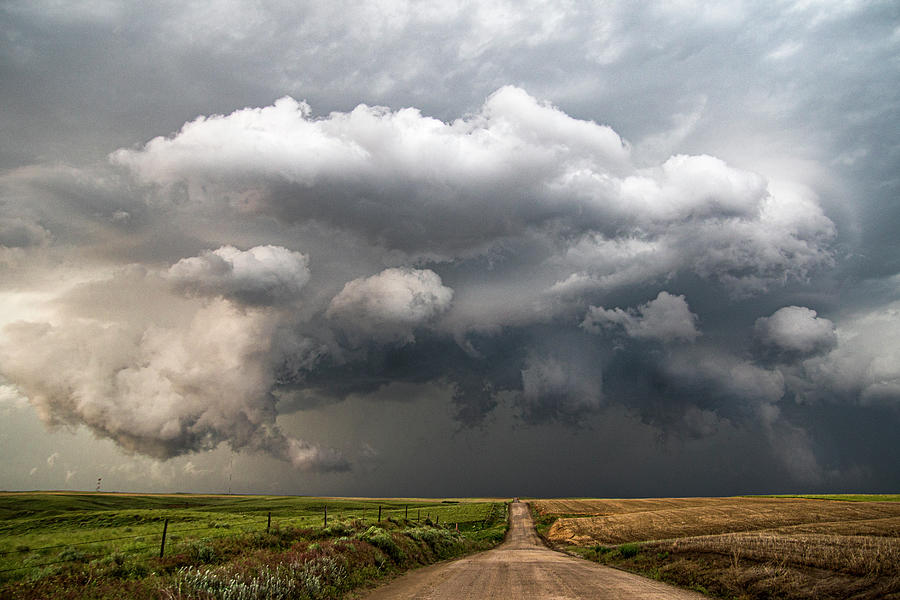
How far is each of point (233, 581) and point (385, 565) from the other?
11600mm

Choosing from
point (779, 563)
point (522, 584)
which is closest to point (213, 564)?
point (522, 584)

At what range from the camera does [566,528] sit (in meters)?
57.6

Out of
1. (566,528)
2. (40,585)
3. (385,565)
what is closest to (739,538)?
(385,565)

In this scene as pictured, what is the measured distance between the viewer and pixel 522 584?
19.4 metres

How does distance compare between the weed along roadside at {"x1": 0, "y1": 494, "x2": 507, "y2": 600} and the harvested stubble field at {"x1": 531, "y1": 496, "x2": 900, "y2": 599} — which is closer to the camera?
the weed along roadside at {"x1": 0, "y1": 494, "x2": 507, "y2": 600}

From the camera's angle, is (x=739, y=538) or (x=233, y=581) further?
(x=739, y=538)

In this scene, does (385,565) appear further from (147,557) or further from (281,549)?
(147,557)

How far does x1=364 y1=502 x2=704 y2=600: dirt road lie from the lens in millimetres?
17344

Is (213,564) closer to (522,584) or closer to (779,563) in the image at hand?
(522,584)

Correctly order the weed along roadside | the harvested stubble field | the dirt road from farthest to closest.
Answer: the dirt road < the harvested stubble field < the weed along roadside

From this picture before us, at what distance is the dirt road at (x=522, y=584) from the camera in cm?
1734

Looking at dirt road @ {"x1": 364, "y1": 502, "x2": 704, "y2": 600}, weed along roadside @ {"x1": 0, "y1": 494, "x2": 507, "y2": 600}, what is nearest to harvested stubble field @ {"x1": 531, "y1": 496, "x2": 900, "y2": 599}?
dirt road @ {"x1": 364, "y1": 502, "x2": 704, "y2": 600}

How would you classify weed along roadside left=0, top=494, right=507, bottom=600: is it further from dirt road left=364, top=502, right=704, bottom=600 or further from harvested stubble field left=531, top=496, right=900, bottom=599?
harvested stubble field left=531, top=496, right=900, bottom=599

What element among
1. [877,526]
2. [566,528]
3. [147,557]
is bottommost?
[566,528]
